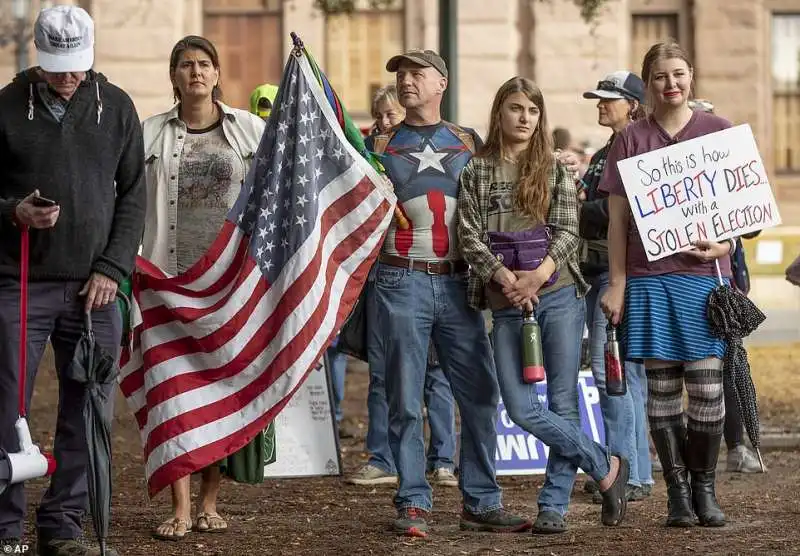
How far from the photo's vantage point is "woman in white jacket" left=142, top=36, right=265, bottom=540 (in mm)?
8898

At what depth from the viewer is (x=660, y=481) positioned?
421 inches

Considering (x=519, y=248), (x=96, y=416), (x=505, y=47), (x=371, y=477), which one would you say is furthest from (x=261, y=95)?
(x=505, y=47)

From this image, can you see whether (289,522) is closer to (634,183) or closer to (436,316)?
(436,316)

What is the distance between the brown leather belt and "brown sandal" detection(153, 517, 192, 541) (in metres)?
1.50

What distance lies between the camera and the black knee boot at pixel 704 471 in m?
8.66

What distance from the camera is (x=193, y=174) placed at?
29.3ft

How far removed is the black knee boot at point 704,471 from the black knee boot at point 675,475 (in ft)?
0.16

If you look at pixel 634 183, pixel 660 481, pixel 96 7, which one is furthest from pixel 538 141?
pixel 96 7

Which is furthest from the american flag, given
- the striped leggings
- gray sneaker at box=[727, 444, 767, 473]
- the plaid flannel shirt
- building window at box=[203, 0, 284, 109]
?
building window at box=[203, 0, 284, 109]

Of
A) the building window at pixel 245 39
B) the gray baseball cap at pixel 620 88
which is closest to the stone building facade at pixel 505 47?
the building window at pixel 245 39

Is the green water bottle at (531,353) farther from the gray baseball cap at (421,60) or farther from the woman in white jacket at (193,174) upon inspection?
the woman in white jacket at (193,174)

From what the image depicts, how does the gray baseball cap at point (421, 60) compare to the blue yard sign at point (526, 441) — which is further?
the blue yard sign at point (526, 441)

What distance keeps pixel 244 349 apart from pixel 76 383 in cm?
97

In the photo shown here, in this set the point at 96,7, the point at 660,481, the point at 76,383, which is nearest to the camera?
the point at 76,383
